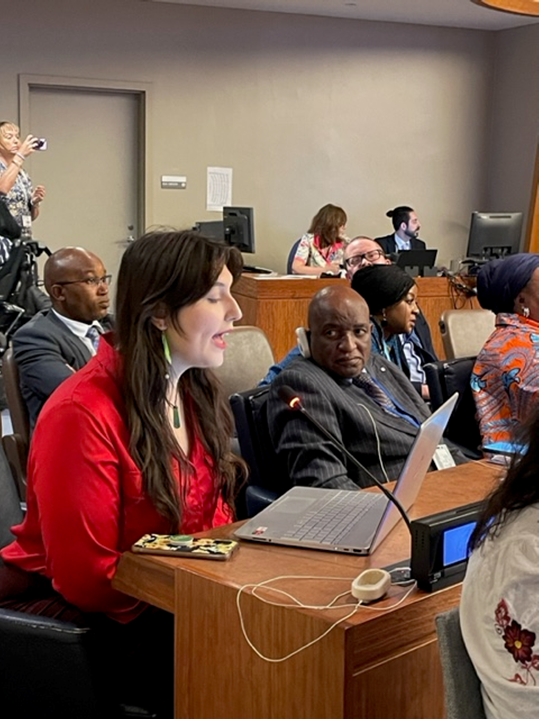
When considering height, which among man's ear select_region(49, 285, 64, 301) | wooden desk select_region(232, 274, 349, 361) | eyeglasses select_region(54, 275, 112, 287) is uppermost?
eyeglasses select_region(54, 275, 112, 287)

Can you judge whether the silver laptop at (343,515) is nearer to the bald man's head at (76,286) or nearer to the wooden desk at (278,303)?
the bald man's head at (76,286)

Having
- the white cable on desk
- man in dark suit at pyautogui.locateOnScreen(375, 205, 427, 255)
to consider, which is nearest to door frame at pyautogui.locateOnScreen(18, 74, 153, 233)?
man in dark suit at pyautogui.locateOnScreen(375, 205, 427, 255)

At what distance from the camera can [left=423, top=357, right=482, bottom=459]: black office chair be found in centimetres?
334

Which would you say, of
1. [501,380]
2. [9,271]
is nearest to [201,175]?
[9,271]

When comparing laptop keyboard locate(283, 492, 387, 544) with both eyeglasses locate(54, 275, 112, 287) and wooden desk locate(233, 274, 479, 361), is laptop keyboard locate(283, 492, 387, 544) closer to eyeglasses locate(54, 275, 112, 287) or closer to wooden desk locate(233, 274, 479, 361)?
eyeglasses locate(54, 275, 112, 287)

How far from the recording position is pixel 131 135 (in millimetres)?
8516

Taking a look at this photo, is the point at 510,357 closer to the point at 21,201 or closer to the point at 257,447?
the point at 257,447

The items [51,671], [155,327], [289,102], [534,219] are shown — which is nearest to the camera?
[51,671]

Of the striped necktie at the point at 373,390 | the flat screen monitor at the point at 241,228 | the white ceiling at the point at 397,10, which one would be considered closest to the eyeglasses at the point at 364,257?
the flat screen monitor at the point at 241,228

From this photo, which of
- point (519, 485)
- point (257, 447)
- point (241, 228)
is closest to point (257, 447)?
point (257, 447)

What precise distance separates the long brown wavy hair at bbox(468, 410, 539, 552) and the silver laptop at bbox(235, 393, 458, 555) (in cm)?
42

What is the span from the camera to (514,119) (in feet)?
31.7

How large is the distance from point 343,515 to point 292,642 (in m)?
0.44

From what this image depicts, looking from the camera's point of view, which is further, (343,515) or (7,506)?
(7,506)
